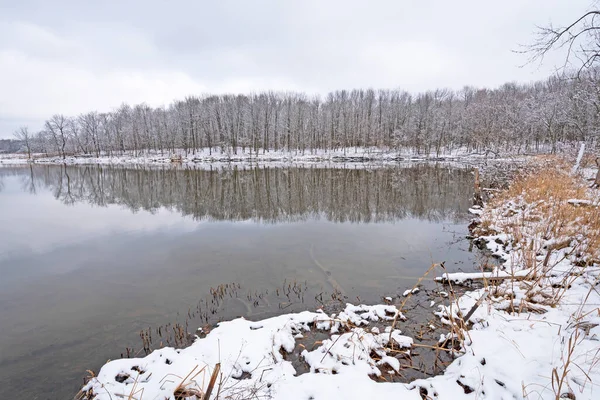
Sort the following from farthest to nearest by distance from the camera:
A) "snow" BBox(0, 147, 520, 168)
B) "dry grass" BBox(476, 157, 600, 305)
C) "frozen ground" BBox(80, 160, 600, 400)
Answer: "snow" BBox(0, 147, 520, 168) → "dry grass" BBox(476, 157, 600, 305) → "frozen ground" BBox(80, 160, 600, 400)

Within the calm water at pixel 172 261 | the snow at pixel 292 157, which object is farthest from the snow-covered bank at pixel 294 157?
the calm water at pixel 172 261

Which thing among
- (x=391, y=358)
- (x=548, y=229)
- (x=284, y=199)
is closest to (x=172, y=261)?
(x=391, y=358)

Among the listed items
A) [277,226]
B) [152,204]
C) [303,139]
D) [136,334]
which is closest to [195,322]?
[136,334]

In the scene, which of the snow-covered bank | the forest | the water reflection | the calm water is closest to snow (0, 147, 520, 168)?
the snow-covered bank

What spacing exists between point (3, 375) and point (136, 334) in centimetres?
182

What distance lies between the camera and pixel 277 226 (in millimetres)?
12570

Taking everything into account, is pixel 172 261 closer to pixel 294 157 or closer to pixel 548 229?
pixel 548 229

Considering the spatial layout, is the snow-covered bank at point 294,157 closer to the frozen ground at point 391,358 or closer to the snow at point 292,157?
the snow at point 292,157

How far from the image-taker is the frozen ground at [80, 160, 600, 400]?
3.00 m

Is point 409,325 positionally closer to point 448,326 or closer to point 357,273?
point 448,326

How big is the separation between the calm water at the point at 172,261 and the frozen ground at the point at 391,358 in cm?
112

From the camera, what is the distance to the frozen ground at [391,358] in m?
3.00

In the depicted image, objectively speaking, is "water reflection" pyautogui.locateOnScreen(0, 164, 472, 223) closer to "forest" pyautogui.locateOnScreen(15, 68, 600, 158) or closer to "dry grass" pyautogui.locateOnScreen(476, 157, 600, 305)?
"dry grass" pyautogui.locateOnScreen(476, 157, 600, 305)

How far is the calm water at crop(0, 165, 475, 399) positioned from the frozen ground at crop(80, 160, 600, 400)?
3.69 ft
